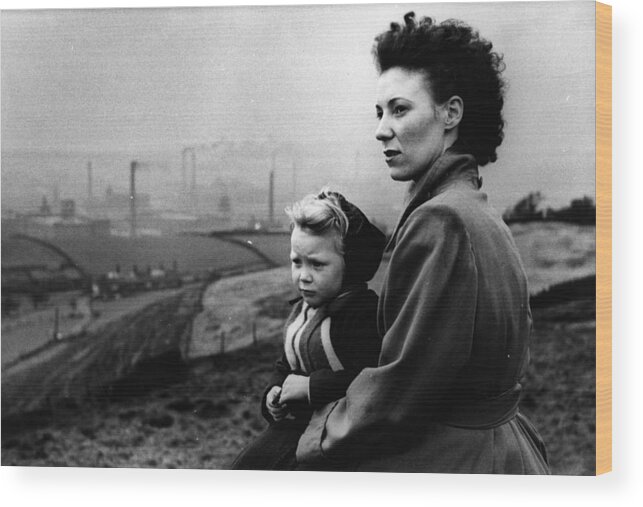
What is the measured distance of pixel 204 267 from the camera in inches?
171

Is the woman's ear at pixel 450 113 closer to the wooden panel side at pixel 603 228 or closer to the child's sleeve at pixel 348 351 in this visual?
the wooden panel side at pixel 603 228

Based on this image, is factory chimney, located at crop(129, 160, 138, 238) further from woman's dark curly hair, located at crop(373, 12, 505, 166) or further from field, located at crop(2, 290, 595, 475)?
woman's dark curly hair, located at crop(373, 12, 505, 166)

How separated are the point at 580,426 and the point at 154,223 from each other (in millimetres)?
1762

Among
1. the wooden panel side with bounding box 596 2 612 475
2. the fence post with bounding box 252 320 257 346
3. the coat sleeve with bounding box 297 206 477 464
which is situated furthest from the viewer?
the fence post with bounding box 252 320 257 346

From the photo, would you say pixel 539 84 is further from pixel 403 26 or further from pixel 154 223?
pixel 154 223

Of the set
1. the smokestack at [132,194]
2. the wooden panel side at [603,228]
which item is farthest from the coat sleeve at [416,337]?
the smokestack at [132,194]

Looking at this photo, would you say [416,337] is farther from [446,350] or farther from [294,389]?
[294,389]

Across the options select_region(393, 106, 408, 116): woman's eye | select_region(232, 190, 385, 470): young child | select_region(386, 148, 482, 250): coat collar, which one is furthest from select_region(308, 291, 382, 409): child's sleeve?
select_region(393, 106, 408, 116): woman's eye

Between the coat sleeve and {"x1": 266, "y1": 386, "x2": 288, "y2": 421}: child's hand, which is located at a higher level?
the coat sleeve

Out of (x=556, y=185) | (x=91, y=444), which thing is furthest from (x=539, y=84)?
(x=91, y=444)

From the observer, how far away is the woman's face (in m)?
4.19

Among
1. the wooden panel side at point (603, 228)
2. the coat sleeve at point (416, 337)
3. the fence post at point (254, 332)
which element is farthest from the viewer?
the fence post at point (254, 332)

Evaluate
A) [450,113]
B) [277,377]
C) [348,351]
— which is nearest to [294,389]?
[277,377]

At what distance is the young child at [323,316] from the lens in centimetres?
420
